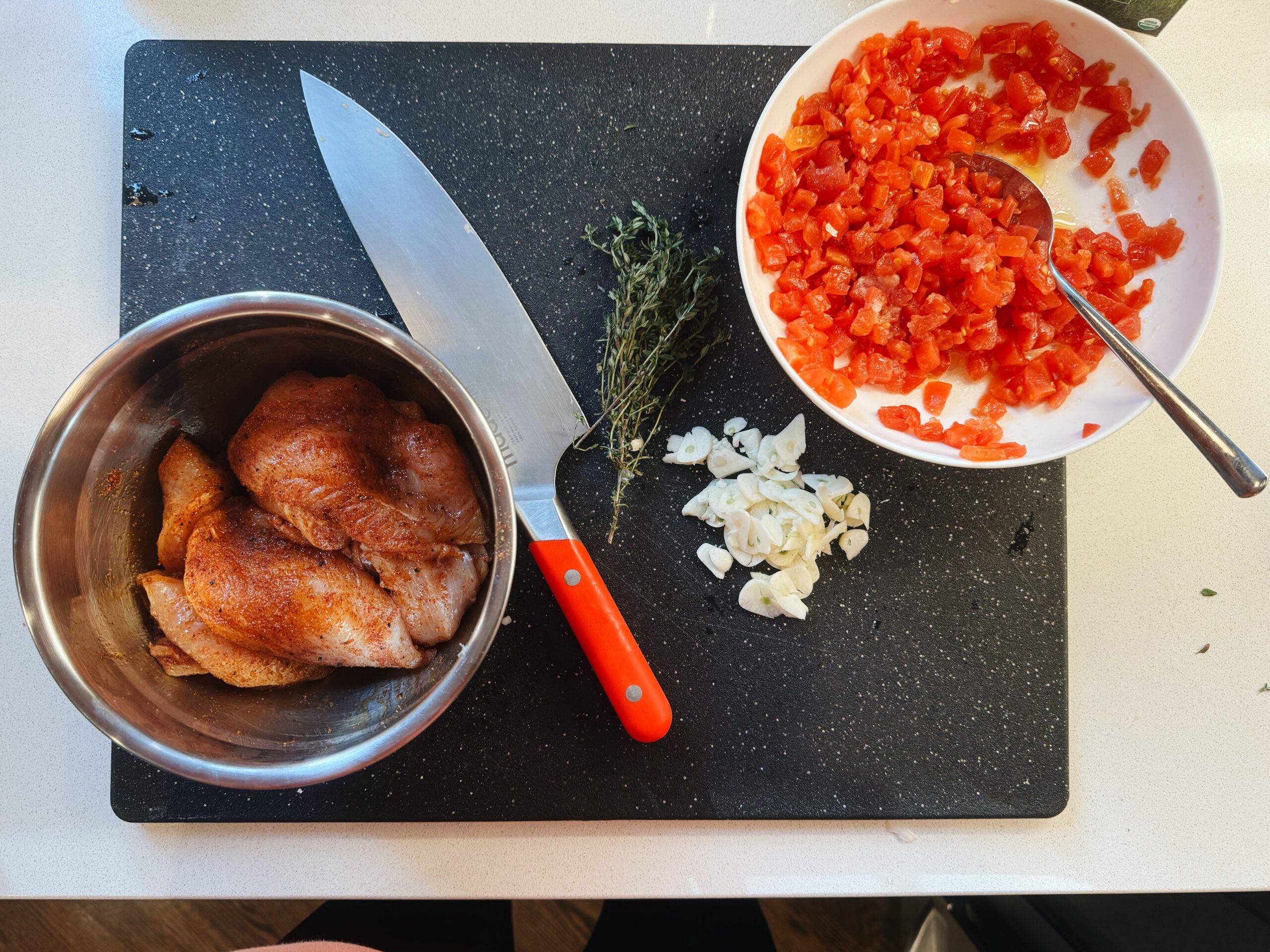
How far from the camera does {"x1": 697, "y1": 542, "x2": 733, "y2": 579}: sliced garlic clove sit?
4.48ft

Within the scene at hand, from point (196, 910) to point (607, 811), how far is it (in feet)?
4.23

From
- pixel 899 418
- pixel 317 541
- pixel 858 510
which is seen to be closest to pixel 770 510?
pixel 858 510

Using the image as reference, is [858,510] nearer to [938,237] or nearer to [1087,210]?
[938,237]

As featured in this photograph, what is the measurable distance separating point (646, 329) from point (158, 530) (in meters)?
0.83

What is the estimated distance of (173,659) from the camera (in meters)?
1.13

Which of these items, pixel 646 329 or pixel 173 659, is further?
pixel 646 329

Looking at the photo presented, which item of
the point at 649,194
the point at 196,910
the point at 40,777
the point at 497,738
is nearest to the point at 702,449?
the point at 649,194

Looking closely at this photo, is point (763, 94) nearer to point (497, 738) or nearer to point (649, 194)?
point (649, 194)

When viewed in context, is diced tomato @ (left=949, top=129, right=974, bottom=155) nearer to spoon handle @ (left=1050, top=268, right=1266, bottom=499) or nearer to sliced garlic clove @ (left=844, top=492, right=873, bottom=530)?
spoon handle @ (left=1050, top=268, right=1266, bottom=499)

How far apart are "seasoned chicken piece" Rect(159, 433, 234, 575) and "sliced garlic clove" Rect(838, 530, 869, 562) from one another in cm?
102

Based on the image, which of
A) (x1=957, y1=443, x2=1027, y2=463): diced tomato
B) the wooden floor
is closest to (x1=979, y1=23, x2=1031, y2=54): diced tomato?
(x1=957, y1=443, x2=1027, y2=463): diced tomato

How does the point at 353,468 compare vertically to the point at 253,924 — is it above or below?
above

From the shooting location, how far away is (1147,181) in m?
1.28

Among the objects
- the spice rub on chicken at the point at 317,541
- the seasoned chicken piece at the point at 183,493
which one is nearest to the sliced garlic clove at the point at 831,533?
the spice rub on chicken at the point at 317,541
